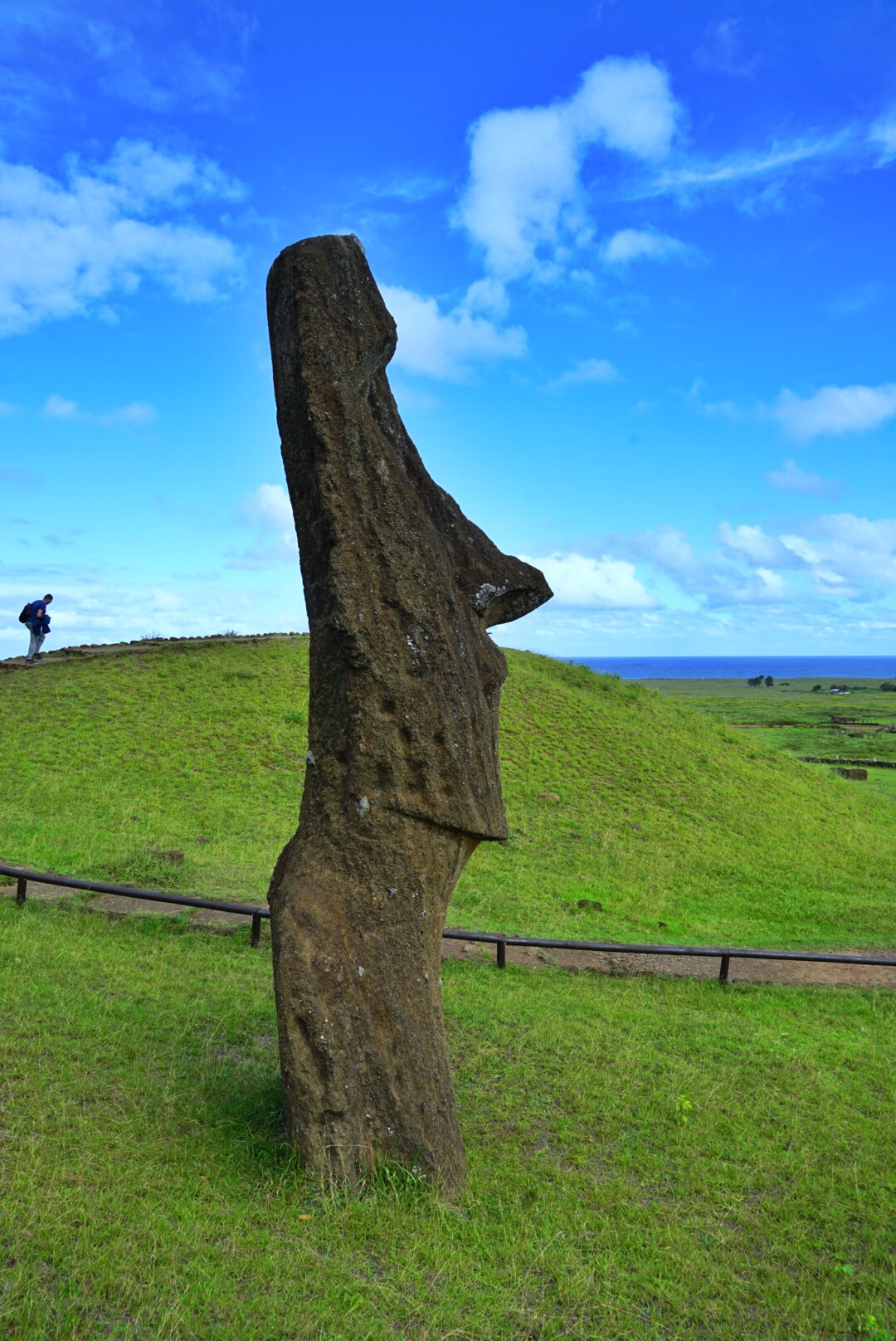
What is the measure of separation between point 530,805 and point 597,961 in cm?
698

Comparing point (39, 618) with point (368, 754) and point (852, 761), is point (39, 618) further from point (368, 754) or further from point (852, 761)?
point (852, 761)

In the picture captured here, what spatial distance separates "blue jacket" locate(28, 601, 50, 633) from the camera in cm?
2370

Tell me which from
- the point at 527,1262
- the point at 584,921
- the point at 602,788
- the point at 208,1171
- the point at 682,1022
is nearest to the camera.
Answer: the point at 527,1262

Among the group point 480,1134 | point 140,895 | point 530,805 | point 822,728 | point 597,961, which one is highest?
point 822,728

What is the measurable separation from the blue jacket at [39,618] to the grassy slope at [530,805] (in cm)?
125

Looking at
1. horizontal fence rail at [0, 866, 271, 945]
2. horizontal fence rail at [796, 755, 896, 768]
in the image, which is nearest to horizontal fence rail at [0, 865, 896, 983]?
horizontal fence rail at [0, 866, 271, 945]

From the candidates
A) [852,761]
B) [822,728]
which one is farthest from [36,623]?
[822,728]

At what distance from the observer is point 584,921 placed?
47.4 feet

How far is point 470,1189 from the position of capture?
5.98 metres

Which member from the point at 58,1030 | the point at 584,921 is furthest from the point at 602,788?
the point at 58,1030

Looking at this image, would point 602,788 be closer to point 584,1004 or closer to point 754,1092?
point 584,1004

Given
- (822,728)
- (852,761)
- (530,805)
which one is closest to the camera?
(530,805)

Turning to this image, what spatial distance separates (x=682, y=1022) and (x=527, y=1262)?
5171 millimetres

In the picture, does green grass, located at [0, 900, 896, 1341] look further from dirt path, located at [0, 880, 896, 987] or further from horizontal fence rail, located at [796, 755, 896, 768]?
horizontal fence rail, located at [796, 755, 896, 768]
